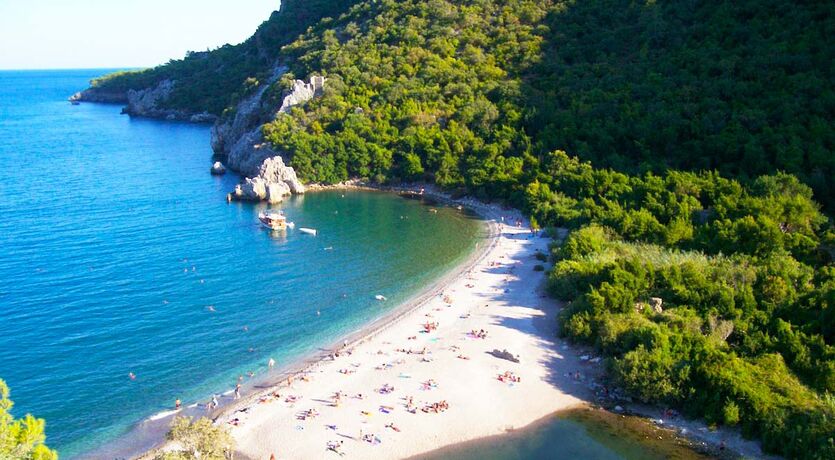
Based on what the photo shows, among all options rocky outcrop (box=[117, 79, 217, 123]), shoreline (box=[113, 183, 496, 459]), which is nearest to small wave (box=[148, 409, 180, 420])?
shoreline (box=[113, 183, 496, 459])

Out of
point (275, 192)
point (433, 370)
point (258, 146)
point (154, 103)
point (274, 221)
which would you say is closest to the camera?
point (433, 370)

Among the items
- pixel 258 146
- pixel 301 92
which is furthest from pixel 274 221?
pixel 301 92

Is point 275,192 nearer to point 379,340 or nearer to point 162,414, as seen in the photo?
point 379,340

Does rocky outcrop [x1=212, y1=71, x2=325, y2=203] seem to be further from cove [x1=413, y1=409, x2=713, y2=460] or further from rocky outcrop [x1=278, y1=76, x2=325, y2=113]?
cove [x1=413, y1=409, x2=713, y2=460]

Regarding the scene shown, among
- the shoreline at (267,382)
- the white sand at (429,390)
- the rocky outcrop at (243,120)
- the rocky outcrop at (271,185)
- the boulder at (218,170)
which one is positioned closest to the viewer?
the shoreline at (267,382)

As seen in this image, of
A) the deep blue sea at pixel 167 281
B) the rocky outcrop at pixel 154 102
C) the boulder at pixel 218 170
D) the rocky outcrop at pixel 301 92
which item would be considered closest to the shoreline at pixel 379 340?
the deep blue sea at pixel 167 281

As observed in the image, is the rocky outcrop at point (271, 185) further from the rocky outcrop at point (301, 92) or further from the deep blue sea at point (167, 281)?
the rocky outcrop at point (301, 92)
